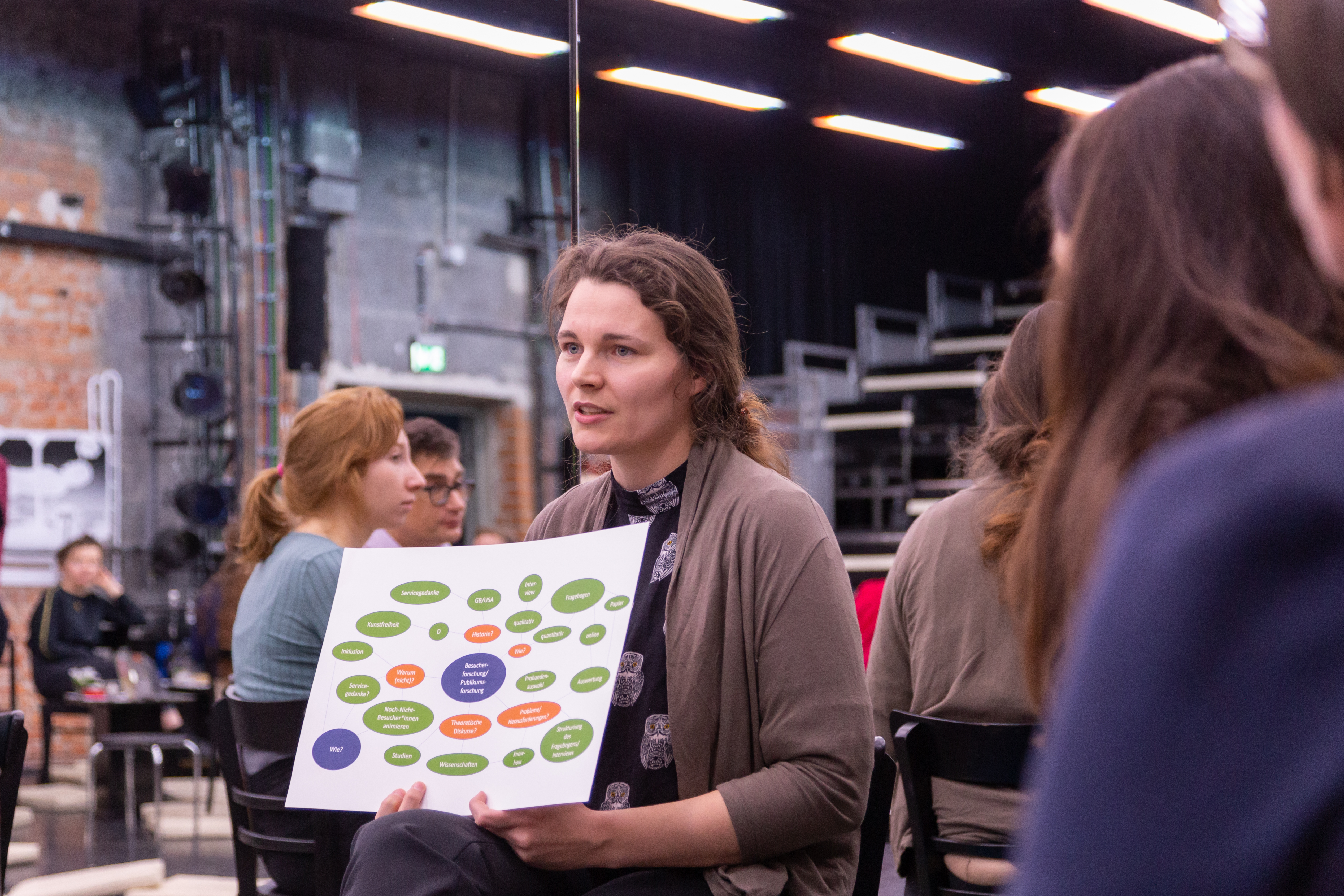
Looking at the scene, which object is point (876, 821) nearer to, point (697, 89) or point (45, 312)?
point (697, 89)

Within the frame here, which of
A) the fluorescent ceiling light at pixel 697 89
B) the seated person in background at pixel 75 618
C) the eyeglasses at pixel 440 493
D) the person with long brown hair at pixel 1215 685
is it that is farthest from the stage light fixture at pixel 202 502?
the person with long brown hair at pixel 1215 685

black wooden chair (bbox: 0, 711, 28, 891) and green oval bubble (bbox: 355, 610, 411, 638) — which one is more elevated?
green oval bubble (bbox: 355, 610, 411, 638)

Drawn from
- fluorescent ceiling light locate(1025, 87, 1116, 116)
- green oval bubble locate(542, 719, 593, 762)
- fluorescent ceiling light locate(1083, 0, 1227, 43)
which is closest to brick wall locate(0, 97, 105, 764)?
fluorescent ceiling light locate(1025, 87, 1116, 116)

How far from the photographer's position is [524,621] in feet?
3.99

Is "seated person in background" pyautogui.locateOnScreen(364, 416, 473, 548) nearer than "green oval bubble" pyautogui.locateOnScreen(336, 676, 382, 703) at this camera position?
No

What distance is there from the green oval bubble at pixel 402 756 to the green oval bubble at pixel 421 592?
14 centimetres

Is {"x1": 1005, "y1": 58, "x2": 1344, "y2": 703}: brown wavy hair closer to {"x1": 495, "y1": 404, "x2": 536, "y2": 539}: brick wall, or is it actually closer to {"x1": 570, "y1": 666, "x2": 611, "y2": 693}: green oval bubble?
{"x1": 570, "y1": 666, "x2": 611, "y2": 693}: green oval bubble

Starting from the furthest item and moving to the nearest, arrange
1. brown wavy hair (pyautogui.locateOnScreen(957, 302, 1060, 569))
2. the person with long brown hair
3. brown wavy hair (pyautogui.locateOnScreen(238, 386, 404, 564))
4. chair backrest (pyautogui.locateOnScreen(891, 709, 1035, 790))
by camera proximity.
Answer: brown wavy hair (pyautogui.locateOnScreen(238, 386, 404, 564)) → brown wavy hair (pyautogui.locateOnScreen(957, 302, 1060, 569)) → chair backrest (pyautogui.locateOnScreen(891, 709, 1035, 790)) → the person with long brown hair

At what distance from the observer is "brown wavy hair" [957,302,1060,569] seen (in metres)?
1.70

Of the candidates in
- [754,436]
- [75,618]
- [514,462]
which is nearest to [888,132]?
[754,436]

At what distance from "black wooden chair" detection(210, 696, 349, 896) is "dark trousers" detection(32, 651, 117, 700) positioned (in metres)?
4.89

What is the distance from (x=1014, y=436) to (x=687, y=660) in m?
0.65

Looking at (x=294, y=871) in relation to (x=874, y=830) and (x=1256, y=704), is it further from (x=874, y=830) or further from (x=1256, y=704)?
(x=1256, y=704)

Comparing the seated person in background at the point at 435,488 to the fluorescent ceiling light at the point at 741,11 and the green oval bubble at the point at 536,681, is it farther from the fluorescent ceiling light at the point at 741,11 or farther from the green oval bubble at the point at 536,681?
the green oval bubble at the point at 536,681
